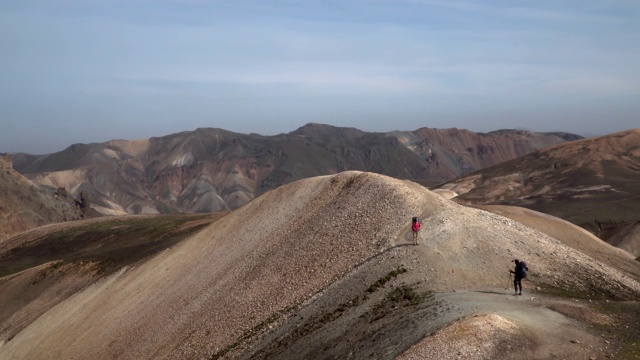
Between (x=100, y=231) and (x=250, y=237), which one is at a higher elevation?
(x=250, y=237)

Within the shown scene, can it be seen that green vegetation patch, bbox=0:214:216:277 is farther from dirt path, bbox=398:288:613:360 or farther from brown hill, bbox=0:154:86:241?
dirt path, bbox=398:288:613:360

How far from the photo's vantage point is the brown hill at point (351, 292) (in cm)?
2239

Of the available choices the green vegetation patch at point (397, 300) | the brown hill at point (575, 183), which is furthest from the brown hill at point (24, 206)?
the green vegetation patch at point (397, 300)

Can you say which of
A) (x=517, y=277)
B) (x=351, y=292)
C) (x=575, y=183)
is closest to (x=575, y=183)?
(x=575, y=183)

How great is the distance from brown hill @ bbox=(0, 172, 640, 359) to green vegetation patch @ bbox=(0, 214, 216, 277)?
16558 mm

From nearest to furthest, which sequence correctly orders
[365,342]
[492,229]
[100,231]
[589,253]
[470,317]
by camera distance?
[470,317], [365,342], [492,229], [589,253], [100,231]

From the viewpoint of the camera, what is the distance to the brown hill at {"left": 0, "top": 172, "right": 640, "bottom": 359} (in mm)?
22391

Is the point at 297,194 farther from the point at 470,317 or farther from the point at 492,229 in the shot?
the point at 470,317

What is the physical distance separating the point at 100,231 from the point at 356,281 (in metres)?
74.2

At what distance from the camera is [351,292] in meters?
31.7

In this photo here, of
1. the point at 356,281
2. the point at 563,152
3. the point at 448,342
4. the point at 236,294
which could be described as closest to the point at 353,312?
the point at 356,281

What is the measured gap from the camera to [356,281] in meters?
32.6

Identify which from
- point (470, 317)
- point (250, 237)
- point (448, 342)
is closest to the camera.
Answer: point (448, 342)

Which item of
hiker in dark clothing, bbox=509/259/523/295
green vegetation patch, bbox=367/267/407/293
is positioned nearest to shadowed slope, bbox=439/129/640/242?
green vegetation patch, bbox=367/267/407/293
